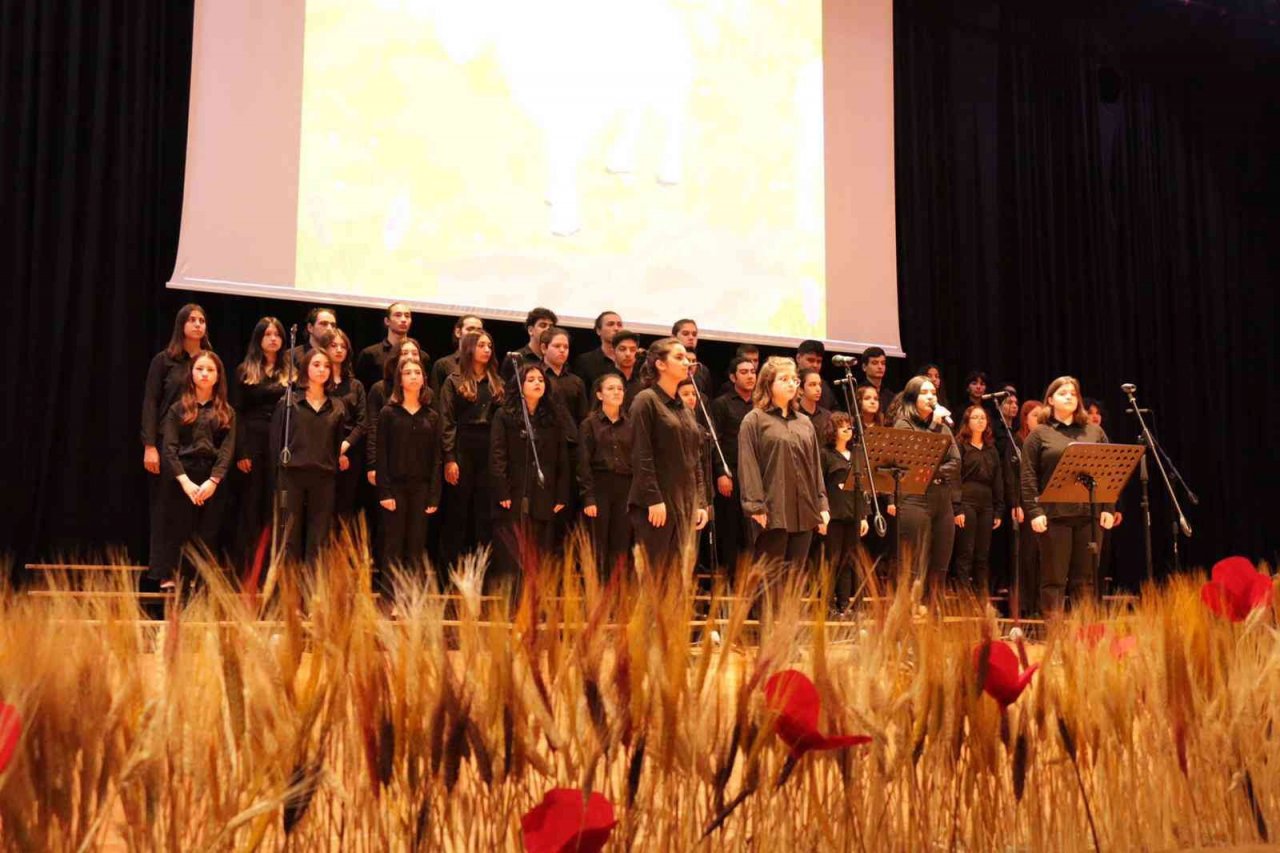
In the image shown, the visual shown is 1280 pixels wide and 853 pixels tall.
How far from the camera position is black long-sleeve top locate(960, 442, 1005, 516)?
8.20 metres

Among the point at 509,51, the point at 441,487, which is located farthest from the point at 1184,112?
the point at 441,487

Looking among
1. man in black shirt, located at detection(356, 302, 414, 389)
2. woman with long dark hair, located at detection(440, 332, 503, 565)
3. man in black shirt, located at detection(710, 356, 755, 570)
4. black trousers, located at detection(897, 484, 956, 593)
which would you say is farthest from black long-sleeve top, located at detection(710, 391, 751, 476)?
man in black shirt, located at detection(356, 302, 414, 389)

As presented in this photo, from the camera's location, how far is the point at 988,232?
10281 millimetres

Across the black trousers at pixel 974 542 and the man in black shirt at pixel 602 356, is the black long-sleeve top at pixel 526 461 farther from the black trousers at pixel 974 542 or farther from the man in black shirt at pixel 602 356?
the black trousers at pixel 974 542

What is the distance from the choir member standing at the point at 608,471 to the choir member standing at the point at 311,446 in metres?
1.28

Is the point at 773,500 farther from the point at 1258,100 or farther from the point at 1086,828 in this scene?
the point at 1258,100

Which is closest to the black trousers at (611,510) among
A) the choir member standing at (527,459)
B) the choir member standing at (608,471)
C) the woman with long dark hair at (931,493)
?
the choir member standing at (608,471)

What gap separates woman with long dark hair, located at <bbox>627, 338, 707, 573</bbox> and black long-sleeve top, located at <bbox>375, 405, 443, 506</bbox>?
1.19 m

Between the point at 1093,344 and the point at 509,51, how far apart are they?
5899 mm

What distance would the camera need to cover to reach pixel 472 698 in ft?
3.94

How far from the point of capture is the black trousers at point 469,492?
6.68m

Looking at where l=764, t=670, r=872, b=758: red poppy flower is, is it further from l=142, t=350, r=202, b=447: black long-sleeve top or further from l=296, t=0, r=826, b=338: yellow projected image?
l=296, t=0, r=826, b=338: yellow projected image

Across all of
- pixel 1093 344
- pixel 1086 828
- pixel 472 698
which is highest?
pixel 1093 344

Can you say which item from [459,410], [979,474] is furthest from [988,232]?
[459,410]
